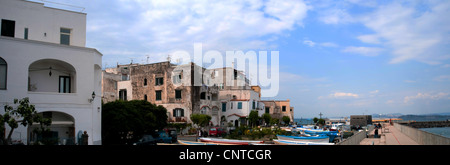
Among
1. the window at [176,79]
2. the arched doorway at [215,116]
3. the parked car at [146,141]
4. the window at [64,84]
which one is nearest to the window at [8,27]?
the window at [64,84]

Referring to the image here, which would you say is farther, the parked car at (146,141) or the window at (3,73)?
the parked car at (146,141)

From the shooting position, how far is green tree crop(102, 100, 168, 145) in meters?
29.0

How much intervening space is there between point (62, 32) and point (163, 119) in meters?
13.3

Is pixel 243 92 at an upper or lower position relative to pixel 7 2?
lower

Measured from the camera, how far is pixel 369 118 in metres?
111

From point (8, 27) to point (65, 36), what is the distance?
369 cm

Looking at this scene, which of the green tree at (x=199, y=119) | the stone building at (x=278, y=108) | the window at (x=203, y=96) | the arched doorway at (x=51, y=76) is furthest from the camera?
the stone building at (x=278, y=108)

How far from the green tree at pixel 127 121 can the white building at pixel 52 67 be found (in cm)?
205

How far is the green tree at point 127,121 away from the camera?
2902cm

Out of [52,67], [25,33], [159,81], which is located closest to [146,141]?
[52,67]

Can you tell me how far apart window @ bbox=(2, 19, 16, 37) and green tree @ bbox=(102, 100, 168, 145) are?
30.3 ft

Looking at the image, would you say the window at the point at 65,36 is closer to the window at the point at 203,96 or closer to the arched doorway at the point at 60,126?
the arched doorway at the point at 60,126
